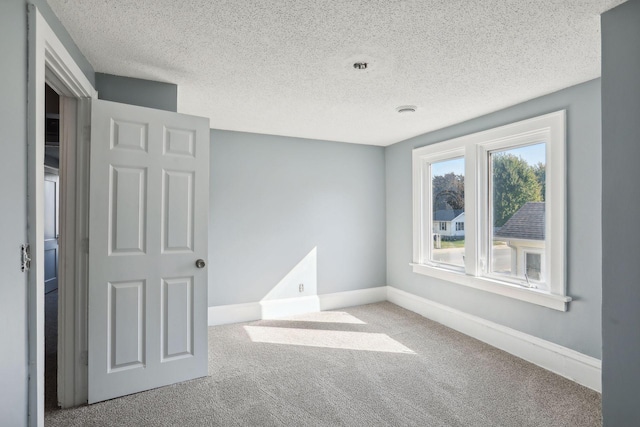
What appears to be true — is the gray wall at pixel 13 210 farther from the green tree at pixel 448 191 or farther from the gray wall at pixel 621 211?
the green tree at pixel 448 191

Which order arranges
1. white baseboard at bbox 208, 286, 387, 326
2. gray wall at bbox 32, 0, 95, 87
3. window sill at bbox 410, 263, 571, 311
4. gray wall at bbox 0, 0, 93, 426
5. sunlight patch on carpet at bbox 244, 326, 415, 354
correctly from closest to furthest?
gray wall at bbox 0, 0, 93, 426 < gray wall at bbox 32, 0, 95, 87 < window sill at bbox 410, 263, 571, 311 < sunlight patch on carpet at bbox 244, 326, 415, 354 < white baseboard at bbox 208, 286, 387, 326

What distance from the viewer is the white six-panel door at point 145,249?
7.89ft

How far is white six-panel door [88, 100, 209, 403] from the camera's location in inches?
94.7

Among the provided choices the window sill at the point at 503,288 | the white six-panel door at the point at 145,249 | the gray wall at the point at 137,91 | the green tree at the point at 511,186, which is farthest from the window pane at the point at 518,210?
the gray wall at the point at 137,91

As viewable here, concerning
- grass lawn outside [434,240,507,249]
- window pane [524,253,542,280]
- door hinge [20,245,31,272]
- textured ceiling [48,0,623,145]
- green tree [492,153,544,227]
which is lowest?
window pane [524,253,542,280]

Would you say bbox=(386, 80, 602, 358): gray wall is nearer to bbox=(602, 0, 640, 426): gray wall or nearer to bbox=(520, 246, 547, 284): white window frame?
bbox=(520, 246, 547, 284): white window frame

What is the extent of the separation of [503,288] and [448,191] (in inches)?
52.7

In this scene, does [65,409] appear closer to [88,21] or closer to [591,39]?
[88,21]

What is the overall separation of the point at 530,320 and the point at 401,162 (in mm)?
2489

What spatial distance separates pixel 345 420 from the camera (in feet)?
7.30

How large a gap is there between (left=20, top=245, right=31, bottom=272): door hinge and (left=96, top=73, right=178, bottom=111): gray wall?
60.6 inches

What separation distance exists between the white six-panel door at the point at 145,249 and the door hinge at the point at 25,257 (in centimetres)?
89

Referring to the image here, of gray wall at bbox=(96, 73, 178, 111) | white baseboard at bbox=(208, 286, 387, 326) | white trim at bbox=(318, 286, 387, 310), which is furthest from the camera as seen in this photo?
white trim at bbox=(318, 286, 387, 310)

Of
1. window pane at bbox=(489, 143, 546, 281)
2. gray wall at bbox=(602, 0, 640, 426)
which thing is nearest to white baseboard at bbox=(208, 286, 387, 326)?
window pane at bbox=(489, 143, 546, 281)
